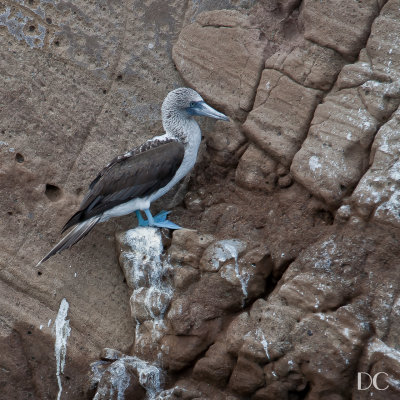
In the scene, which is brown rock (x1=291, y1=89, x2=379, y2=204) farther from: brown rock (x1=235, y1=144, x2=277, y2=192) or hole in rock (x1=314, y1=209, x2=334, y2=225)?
brown rock (x1=235, y1=144, x2=277, y2=192)

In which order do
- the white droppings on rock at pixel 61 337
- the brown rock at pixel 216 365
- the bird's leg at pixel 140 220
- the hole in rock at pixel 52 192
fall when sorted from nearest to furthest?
1. the brown rock at pixel 216 365
2. the white droppings on rock at pixel 61 337
3. the bird's leg at pixel 140 220
4. the hole in rock at pixel 52 192

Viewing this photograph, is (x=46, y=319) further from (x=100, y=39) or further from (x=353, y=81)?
(x=353, y=81)

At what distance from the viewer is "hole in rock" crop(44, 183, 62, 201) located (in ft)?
24.1

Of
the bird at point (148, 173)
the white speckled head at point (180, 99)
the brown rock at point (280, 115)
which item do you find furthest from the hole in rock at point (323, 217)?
the white speckled head at point (180, 99)

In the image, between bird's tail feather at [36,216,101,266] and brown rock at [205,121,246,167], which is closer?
bird's tail feather at [36,216,101,266]

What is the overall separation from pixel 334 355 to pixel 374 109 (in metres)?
2.18

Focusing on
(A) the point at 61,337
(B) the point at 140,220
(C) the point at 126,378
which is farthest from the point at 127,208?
(C) the point at 126,378

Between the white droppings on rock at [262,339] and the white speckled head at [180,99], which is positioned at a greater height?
the white speckled head at [180,99]

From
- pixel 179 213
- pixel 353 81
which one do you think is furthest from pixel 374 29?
pixel 179 213

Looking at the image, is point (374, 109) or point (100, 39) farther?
point (100, 39)

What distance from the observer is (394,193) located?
229 inches

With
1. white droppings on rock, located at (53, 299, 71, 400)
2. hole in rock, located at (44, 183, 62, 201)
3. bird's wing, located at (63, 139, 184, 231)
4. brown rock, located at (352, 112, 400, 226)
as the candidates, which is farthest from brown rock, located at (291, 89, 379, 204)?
white droppings on rock, located at (53, 299, 71, 400)

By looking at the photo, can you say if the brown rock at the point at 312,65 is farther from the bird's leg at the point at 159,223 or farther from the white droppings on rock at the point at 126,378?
the white droppings on rock at the point at 126,378

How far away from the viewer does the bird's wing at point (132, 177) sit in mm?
6785
